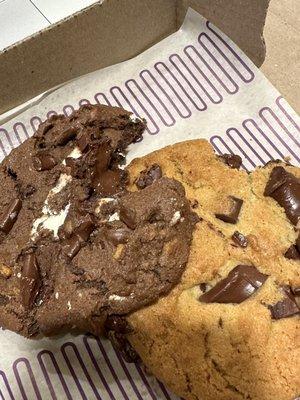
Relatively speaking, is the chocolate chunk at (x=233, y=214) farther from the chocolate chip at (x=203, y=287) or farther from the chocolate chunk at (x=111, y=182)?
the chocolate chunk at (x=111, y=182)

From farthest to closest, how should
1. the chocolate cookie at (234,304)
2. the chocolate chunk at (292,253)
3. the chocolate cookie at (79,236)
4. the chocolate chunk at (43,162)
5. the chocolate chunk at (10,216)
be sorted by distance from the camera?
the chocolate chunk at (43,162) → the chocolate chunk at (10,216) → the chocolate chunk at (292,253) → the chocolate cookie at (79,236) → the chocolate cookie at (234,304)

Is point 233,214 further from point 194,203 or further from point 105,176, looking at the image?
point 105,176

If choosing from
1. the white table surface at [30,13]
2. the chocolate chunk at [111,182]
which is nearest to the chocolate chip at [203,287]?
the chocolate chunk at [111,182]

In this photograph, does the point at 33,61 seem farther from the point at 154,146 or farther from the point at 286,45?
the point at 286,45

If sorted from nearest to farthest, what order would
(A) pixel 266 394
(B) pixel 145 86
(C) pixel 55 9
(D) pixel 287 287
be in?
1. (A) pixel 266 394
2. (D) pixel 287 287
3. (B) pixel 145 86
4. (C) pixel 55 9

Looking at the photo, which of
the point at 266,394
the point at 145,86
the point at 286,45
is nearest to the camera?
the point at 266,394

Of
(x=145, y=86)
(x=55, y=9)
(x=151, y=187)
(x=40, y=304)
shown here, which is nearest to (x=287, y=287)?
(x=151, y=187)
